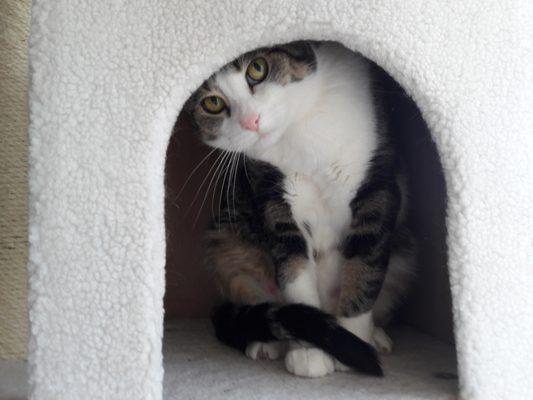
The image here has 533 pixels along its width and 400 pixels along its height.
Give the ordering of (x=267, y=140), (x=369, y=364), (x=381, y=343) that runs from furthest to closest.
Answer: (x=381, y=343), (x=267, y=140), (x=369, y=364)

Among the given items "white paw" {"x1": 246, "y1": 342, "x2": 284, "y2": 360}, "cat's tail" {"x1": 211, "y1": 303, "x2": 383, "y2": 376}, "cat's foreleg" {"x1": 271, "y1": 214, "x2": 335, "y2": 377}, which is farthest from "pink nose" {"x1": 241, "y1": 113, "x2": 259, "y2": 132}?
"white paw" {"x1": 246, "y1": 342, "x2": 284, "y2": 360}

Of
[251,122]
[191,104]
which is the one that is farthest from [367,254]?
[191,104]

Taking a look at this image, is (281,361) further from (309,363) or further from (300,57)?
(300,57)

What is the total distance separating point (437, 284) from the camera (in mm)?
1540

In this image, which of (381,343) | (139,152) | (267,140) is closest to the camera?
(139,152)

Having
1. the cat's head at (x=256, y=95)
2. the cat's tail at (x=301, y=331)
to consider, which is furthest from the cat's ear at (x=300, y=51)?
the cat's tail at (x=301, y=331)

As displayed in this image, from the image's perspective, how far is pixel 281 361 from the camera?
1341 millimetres

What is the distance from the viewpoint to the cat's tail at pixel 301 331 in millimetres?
1154

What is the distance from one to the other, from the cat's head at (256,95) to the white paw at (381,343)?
1.68 ft

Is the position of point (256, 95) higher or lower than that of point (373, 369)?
higher

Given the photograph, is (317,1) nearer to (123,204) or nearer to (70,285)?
(123,204)

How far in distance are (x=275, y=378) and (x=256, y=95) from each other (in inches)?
22.4

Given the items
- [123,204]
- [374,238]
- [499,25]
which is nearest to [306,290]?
[374,238]

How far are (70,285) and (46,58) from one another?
36cm
